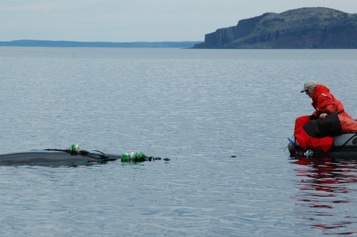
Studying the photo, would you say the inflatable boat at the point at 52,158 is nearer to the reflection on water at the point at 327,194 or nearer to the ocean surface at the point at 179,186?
the ocean surface at the point at 179,186

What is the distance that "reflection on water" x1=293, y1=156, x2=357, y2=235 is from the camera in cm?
1927

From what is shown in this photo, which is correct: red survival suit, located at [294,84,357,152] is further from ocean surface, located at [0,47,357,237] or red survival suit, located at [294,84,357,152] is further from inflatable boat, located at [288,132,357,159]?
ocean surface, located at [0,47,357,237]

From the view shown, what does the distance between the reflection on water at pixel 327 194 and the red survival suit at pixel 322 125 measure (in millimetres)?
526

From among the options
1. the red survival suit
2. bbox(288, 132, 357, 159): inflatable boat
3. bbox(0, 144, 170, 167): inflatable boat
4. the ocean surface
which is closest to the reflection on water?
the ocean surface

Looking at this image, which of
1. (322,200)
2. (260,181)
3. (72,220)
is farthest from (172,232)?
(260,181)

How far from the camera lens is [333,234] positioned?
1819 cm

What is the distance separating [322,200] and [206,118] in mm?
29619

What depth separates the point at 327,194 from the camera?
75.4 feet

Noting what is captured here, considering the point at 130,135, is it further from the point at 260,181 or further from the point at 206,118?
the point at 260,181

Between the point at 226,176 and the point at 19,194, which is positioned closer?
the point at 19,194

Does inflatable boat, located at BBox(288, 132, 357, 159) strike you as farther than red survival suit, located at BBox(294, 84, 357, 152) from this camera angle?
Yes

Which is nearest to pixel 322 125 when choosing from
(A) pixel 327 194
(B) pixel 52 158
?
(A) pixel 327 194

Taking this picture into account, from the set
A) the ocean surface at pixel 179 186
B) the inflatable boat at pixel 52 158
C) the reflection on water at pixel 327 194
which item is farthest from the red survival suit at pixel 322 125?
the inflatable boat at pixel 52 158

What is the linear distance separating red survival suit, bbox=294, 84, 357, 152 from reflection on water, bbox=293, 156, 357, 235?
1.73 ft
